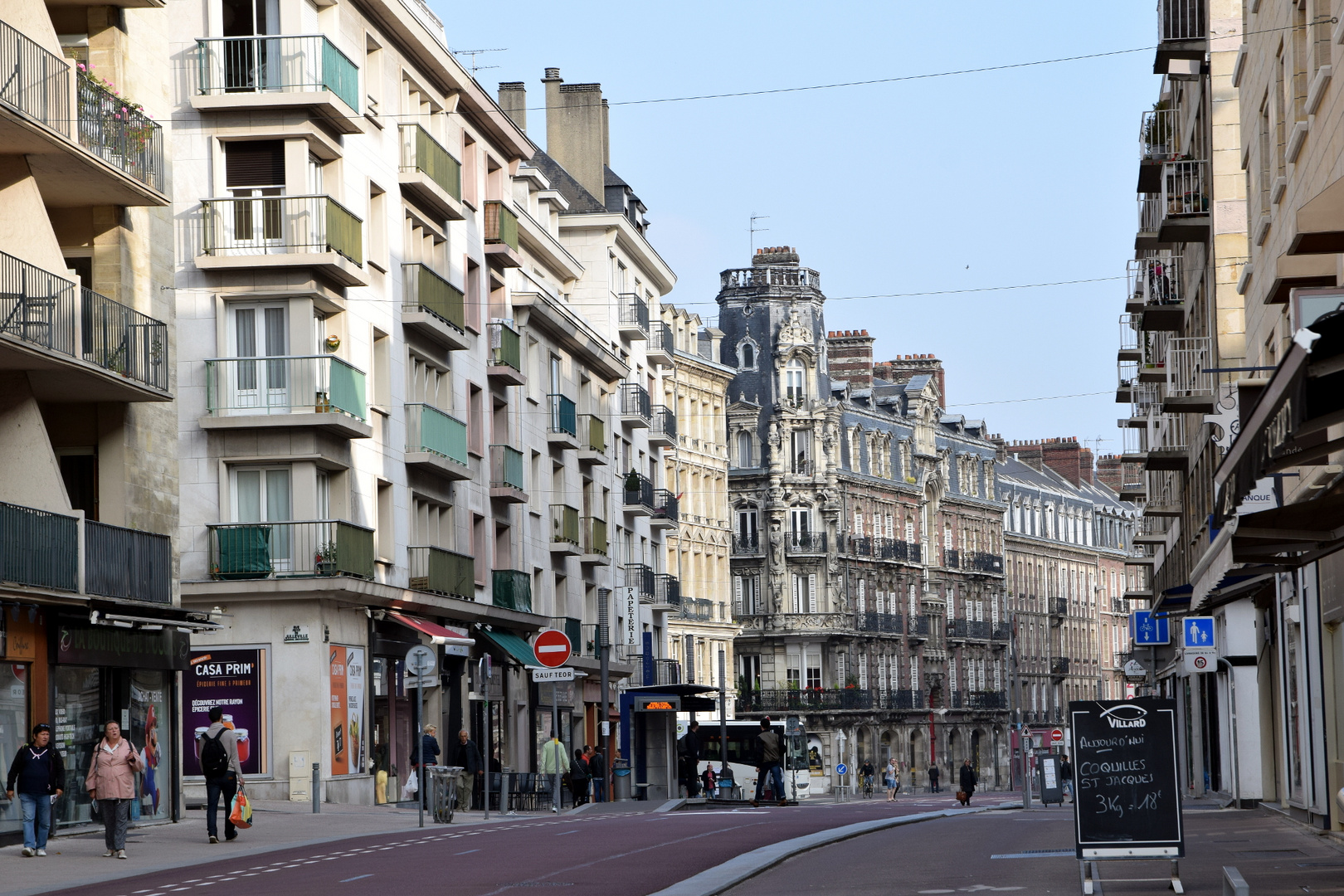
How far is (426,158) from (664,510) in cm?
3113

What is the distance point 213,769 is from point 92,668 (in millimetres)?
3748

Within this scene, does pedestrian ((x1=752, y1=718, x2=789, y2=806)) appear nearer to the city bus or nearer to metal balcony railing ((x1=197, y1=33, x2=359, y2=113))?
metal balcony railing ((x1=197, y1=33, x2=359, y2=113))

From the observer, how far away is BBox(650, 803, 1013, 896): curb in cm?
1733

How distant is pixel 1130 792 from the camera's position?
1677cm

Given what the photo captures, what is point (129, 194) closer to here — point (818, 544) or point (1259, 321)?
point (1259, 321)

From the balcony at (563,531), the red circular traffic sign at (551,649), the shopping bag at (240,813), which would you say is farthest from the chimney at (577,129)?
the shopping bag at (240,813)

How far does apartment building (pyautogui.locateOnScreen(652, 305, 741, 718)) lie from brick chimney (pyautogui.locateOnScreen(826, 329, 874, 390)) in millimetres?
20957

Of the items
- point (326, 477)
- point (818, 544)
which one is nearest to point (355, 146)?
point (326, 477)

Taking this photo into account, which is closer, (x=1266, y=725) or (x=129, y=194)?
(x=129, y=194)

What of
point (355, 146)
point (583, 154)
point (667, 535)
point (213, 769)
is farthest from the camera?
point (667, 535)

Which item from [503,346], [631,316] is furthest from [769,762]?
[631,316]

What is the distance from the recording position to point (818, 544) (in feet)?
342

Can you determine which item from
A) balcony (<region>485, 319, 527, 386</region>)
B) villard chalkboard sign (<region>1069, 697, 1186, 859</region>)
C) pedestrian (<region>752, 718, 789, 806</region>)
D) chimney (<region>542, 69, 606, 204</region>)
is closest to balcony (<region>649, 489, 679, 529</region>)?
chimney (<region>542, 69, 606, 204</region>)

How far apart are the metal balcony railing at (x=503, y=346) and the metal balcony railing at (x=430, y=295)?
4.19 m
